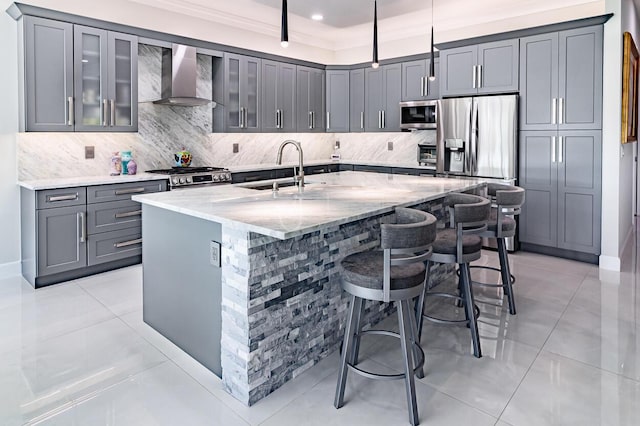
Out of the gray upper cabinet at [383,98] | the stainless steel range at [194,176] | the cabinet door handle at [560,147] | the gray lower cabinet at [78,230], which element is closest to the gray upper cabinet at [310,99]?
the gray upper cabinet at [383,98]

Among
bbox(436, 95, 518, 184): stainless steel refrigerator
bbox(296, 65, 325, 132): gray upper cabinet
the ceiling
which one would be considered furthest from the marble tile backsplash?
the ceiling

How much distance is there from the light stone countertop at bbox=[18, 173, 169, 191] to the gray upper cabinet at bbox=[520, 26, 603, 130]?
4.23 meters

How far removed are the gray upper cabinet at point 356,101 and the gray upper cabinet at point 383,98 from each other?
3.2 inches

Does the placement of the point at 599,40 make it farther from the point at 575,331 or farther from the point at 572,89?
the point at 575,331

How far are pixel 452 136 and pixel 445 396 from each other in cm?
393

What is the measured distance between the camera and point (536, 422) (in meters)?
2.06

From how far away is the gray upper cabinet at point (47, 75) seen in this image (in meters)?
3.97

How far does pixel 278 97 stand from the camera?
21.0 feet

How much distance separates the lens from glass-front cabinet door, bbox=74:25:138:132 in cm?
430

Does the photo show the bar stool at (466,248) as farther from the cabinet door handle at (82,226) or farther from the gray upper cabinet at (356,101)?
the gray upper cabinet at (356,101)

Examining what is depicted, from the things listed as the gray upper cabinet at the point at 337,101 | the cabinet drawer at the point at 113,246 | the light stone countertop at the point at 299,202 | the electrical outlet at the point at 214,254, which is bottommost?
the cabinet drawer at the point at 113,246

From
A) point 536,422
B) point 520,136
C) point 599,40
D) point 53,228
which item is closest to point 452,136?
point 520,136

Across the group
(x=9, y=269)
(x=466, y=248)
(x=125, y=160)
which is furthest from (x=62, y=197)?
(x=466, y=248)

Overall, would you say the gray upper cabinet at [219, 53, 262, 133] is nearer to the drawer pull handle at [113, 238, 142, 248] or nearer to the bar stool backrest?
the drawer pull handle at [113, 238, 142, 248]
